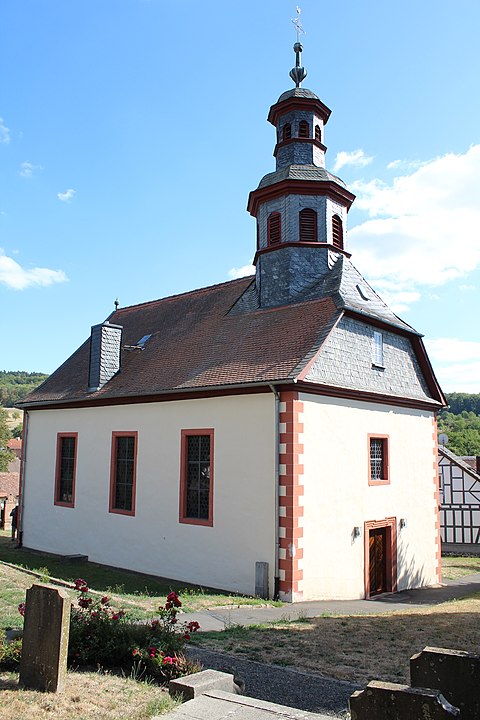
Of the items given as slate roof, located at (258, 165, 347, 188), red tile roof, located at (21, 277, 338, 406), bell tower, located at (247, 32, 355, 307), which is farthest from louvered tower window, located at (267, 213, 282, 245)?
red tile roof, located at (21, 277, 338, 406)

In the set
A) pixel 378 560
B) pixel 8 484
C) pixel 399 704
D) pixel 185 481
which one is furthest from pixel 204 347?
pixel 8 484

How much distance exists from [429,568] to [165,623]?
13.2 meters

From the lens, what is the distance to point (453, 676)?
410 centimetres

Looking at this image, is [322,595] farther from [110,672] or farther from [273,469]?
[110,672]

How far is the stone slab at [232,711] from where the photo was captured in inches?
188

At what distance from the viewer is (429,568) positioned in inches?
712

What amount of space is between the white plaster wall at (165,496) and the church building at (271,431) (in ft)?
0.15

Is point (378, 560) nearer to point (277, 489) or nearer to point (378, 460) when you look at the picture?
point (378, 460)

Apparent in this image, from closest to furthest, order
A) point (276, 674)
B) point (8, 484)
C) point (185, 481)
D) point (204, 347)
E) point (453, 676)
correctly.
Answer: point (453, 676)
point (276, 674)
point (185, 481)
point (204, 347)
point (8, 484)

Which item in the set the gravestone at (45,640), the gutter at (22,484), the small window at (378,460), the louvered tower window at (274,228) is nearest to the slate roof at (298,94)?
the louvered tower window at (274,228)

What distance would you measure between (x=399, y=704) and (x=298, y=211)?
15923 mm

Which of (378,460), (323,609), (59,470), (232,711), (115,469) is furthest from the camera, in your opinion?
(59,470)

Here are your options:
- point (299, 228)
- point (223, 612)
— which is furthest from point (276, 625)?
point (299, 228)

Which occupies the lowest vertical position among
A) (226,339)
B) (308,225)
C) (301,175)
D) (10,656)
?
(10,656)
